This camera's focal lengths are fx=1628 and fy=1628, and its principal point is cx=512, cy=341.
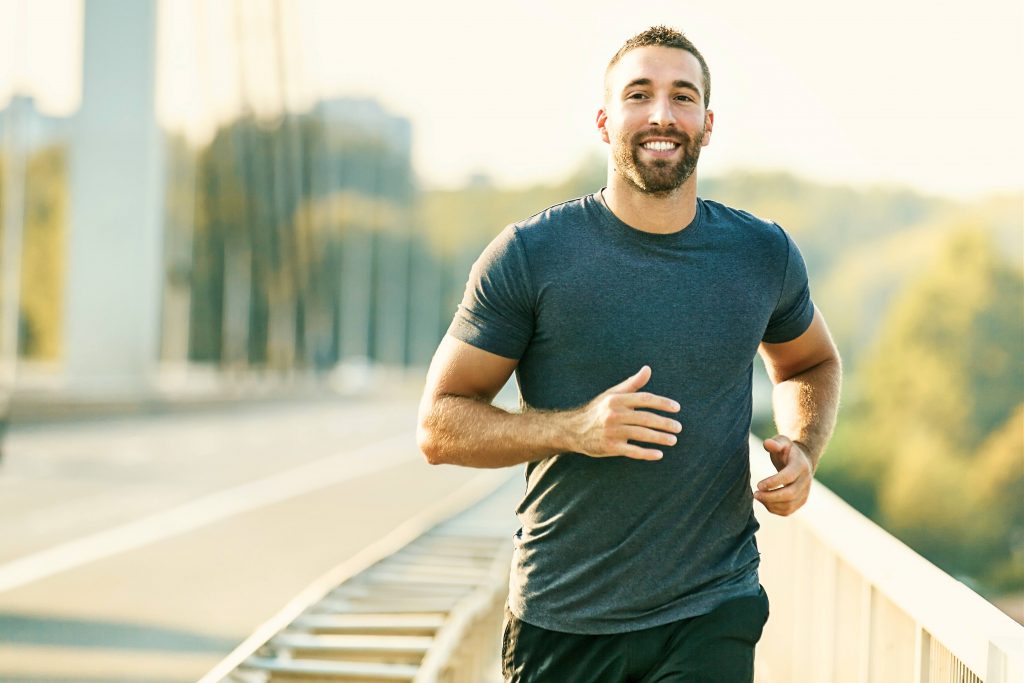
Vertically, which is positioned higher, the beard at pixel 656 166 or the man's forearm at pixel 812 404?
the beard at pixel 656 166

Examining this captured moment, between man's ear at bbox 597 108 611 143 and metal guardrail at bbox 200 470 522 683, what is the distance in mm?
2047

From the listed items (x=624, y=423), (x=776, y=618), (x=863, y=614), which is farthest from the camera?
(x=776, y=618)

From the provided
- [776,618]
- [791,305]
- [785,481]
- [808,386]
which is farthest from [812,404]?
[776,618]

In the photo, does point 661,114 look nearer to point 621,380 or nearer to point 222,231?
point 621,380

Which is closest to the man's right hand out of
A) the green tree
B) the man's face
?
the man's face

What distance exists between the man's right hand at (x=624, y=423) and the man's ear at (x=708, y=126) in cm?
59

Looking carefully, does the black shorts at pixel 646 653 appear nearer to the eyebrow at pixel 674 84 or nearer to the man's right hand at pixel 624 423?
the man's right hand at pixel 624 423

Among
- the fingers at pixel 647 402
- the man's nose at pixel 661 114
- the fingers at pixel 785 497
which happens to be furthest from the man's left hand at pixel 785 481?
the man's nose at pixel 661 114

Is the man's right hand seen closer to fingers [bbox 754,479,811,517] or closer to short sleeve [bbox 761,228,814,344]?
fingers [bbox 754,479,811,517]

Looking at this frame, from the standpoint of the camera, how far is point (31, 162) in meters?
90.9

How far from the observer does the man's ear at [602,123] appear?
3.44 metres

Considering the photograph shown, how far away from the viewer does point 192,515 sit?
1545 centimetres

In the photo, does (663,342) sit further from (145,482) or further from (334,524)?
(145,482)

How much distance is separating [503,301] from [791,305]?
70cm
